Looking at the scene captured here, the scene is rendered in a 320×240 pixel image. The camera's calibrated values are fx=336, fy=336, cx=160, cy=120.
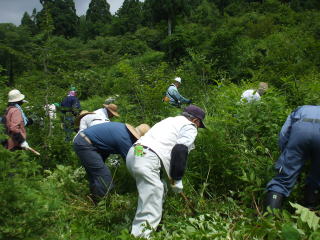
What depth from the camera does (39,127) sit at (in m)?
5.84

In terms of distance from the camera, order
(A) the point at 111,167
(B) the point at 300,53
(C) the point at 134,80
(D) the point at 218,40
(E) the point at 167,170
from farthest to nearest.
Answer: (D) the point at 218,40, (B) the point at 300,53, (C) the point at 134,80, (A) the point at 111,167, (E) the point at 167,170

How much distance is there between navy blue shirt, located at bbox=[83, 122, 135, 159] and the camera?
13.0 feet

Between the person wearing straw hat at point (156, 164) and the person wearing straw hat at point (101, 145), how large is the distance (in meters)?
0.62

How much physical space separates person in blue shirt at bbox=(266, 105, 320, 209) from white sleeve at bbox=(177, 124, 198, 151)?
2.96ft

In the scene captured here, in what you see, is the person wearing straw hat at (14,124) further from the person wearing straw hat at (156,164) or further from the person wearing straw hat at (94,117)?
the person wearing straw hat at (156,164)

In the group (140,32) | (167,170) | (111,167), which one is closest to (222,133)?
(167,170)

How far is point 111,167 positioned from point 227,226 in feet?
7.03

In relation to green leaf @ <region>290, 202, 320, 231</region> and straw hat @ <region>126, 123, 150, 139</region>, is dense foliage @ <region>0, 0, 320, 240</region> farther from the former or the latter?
straw hat @ <region>126, 123, 150, 139</region>

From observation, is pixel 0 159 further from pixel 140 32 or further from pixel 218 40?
pixel 140 32

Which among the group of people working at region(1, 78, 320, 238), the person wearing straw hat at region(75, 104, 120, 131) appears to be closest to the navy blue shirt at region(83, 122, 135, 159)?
the group of people working at region(1, 78, 320, 238)

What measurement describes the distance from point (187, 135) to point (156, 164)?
416 millimetres

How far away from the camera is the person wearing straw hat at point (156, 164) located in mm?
3182

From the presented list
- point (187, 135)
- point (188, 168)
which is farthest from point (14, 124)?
point (187, 135)

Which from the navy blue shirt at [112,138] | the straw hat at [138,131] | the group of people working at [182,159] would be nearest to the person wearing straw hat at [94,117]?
the navy blue shirt at [112,138]
